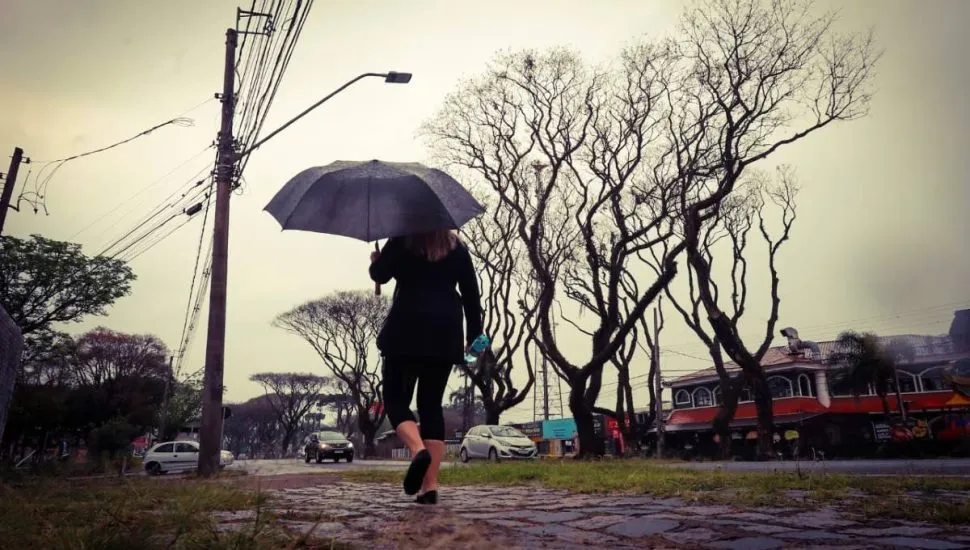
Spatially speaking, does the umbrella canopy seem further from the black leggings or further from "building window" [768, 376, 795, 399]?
"building window" [768, 376, 795, 399]

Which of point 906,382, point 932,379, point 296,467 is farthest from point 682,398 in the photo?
point 296,467

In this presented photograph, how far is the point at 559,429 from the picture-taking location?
40.6m

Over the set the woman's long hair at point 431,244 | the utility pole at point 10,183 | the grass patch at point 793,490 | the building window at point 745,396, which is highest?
the utility pole at point 10,183

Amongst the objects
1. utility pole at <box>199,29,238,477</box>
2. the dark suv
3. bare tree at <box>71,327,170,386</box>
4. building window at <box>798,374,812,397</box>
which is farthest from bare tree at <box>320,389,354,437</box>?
utility pole at <box>199,29,238,477</box>

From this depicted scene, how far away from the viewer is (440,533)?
2.65 metres

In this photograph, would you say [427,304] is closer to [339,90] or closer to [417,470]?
[417,470]

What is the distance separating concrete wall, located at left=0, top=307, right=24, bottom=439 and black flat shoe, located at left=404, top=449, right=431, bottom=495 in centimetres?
357

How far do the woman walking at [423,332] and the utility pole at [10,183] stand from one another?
18008mm

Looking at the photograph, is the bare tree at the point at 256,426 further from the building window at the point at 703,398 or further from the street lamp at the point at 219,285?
the street lamp at the point at 219,285

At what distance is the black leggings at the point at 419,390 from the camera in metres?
3.77

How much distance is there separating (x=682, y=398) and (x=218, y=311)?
111 feet

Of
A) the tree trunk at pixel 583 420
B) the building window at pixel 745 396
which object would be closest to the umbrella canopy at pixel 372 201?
the tree trunk at pixel 583 420

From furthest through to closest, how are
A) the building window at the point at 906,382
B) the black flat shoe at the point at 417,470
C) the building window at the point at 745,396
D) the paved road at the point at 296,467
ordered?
the building window at the point at 745,396
the building window at the point at 906,382
the paved road at the point at 296,467
the black flat shoe at the point at 417,470

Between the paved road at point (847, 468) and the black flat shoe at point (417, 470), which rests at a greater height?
the black flat shoe at point (417, 470)
